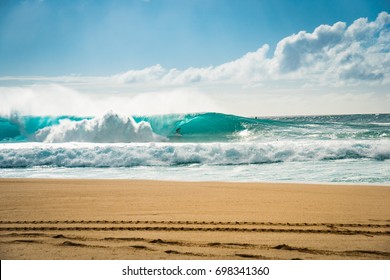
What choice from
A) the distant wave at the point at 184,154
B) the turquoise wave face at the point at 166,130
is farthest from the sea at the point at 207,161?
the turquoise wave face at the point at 166,130

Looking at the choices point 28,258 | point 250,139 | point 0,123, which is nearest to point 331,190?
point 28,258

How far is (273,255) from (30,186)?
611cm

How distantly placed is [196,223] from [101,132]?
1880 cm

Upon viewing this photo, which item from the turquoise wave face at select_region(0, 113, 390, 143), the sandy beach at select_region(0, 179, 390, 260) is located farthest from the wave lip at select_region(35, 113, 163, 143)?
the sandy beach at select_region(0, 179, 390, 260)

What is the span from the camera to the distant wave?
13086mm

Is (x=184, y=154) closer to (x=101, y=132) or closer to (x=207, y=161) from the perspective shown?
(x=207, y=161)

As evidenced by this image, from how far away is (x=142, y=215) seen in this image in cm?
486

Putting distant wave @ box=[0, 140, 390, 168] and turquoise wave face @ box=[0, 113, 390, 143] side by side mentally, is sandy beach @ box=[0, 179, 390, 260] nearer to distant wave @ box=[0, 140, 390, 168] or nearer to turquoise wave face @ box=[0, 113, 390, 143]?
distant wave @ box=[0, 140, 390, 168]

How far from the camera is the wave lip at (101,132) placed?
22.0 metres

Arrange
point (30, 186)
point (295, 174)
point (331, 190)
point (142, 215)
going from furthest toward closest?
point (295, 174) < point (30, 186) < point (331, 190) < point (142, 215)

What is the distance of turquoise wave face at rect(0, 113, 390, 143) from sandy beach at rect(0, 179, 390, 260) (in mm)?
15337

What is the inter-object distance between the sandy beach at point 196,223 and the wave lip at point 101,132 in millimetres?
14997

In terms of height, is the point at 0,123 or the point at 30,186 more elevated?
the point at 0,123
